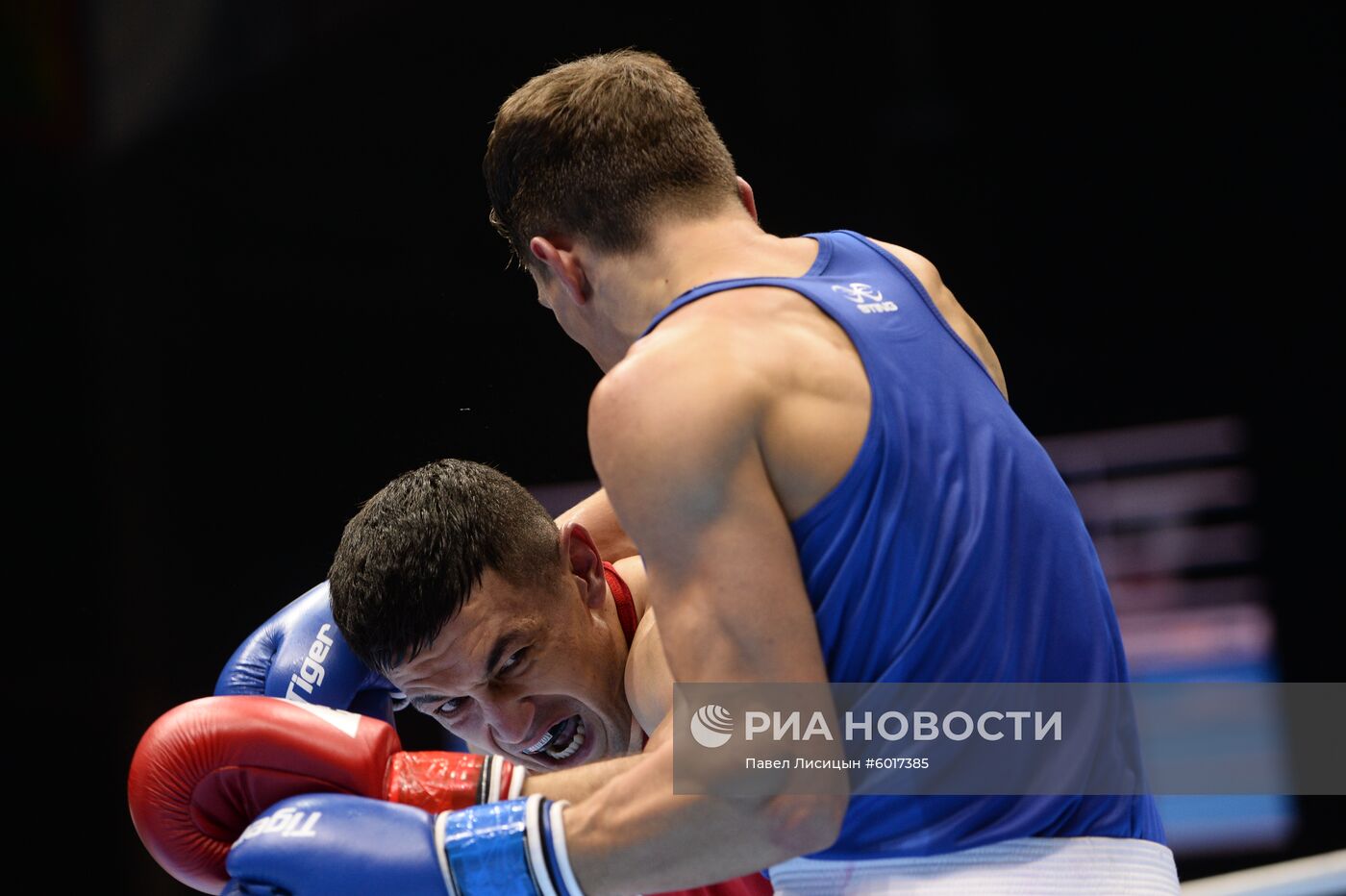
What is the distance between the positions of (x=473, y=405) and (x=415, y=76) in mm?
1071

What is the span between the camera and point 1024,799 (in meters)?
1.56

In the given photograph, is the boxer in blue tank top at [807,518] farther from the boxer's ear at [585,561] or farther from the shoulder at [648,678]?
the boxer's ear at [585,561]

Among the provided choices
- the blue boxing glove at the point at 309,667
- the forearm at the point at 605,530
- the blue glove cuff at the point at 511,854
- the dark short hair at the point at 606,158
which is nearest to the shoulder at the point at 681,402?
the dark short hair at the point at 606,158

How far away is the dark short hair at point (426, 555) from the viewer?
2.15 meters

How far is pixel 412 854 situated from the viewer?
158 cm

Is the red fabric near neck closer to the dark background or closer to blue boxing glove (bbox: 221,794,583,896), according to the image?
blue boxing glove (bbox: 221,794,583,896)

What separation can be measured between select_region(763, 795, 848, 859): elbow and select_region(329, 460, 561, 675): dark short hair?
843mm

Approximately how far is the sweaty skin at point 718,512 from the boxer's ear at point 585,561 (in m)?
0.82

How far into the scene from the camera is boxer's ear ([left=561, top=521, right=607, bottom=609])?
7.75 ft

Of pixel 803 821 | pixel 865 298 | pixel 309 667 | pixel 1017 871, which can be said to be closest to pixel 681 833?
pixel 803 821

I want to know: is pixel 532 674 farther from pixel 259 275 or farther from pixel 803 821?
pixel 259 275

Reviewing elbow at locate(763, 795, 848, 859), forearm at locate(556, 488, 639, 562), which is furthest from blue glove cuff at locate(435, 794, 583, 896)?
forearm at locate(556, 488, 639, 562)

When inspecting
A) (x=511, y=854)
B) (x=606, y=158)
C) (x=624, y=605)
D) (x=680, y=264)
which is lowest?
(x=624, y=605)

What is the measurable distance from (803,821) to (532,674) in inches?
33.2
